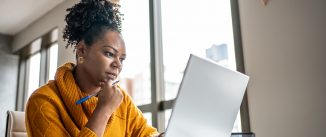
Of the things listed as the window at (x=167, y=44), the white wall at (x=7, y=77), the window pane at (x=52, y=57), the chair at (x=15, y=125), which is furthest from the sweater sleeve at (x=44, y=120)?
the white wall at (x=7, y=77)

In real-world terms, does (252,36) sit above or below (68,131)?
above

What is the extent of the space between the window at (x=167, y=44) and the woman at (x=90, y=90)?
912 mm

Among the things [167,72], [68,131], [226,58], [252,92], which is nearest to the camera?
[68,131]

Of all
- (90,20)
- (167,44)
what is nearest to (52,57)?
(167,44)

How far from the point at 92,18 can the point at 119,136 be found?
457 mm

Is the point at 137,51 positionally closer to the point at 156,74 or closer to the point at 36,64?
the point at 156,74

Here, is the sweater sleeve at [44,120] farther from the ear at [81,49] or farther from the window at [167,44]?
the window at [167,44]

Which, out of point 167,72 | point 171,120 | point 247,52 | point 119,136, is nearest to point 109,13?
point 119,136

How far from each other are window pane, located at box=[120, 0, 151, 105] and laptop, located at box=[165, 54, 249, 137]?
61.1 inches

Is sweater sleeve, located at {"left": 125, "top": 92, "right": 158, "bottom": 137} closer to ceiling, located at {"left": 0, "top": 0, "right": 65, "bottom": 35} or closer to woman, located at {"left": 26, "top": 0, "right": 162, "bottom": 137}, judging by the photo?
woman, located at {"left": 26, "top": 0, "right": 162, "bottom": 137}

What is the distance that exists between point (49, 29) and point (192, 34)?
1863 millimetres

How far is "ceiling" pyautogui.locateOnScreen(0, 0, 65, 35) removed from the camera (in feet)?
11.3

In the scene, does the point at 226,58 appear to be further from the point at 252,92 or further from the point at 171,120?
the point at 171,120

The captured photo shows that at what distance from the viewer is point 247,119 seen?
5.75 feet
